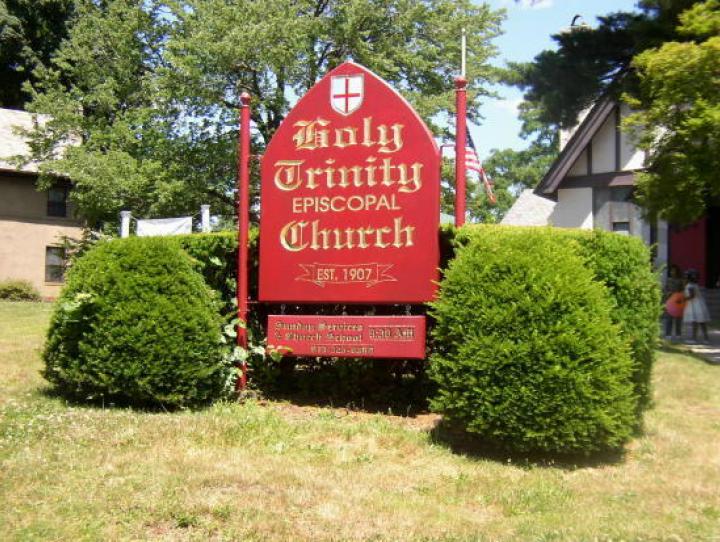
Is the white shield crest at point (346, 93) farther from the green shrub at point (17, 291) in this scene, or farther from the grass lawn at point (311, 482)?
the green shrub at point (17, 291)

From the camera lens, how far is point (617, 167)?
21219mm

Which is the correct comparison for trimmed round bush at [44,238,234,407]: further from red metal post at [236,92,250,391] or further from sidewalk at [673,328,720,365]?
sidewalk at [673,328,720,365]

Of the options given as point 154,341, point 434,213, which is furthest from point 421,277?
point 154,341

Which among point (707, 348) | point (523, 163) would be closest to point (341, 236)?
point (707, 348)

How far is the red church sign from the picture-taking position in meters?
7.59

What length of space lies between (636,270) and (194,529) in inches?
186

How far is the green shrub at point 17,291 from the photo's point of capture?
Answer: 29188 millimetres

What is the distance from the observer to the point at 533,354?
235 inches

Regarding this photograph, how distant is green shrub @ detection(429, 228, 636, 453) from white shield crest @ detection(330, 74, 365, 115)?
2.44 metres

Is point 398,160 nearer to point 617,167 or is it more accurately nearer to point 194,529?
point 194,529

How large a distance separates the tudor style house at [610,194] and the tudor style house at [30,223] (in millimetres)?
20312

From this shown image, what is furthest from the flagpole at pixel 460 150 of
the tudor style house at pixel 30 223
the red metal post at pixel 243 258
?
the tudor style house at pixel 30 223

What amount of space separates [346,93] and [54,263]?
28.3 meters

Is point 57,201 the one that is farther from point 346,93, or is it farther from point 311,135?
point 346,93
